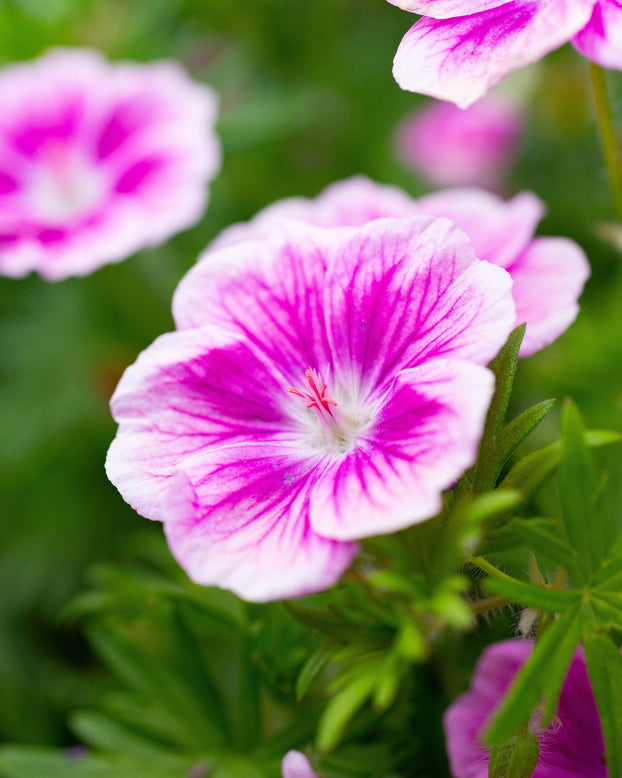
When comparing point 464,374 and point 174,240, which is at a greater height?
point 464,374

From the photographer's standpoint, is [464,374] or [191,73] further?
[191,73]

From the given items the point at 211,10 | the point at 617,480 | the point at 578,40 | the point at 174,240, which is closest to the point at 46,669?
the point at 174,240

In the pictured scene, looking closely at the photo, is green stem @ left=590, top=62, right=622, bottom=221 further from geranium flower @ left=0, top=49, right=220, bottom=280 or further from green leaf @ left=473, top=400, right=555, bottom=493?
geranium flower @ left=0, top=49, right=220, bottom=280

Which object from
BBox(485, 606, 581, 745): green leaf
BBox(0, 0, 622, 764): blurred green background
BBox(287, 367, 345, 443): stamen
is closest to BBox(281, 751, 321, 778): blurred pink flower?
BBox(485, 606, 581, 745): green leaf

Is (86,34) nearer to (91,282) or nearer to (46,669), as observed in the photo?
(91,282)

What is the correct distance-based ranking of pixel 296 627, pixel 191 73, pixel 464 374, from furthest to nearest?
pixel 191 73
pixel 296 627
pixel 464 374

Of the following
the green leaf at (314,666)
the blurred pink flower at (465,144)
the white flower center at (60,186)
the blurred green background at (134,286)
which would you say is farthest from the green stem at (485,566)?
the blurred pink flower at (465,144)

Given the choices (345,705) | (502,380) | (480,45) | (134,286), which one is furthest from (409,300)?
(134,286)
